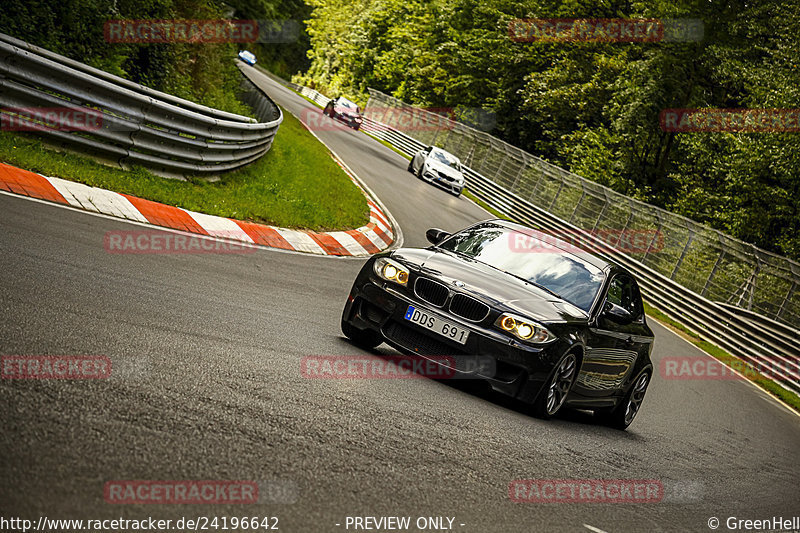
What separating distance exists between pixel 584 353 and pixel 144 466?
188 inches

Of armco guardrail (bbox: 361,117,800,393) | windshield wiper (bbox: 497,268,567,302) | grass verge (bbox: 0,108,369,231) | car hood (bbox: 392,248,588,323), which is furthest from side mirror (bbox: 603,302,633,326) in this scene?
armco guardrail (bbox: 361,117,800,393)

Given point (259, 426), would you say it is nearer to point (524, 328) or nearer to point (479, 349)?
point (479, 349)

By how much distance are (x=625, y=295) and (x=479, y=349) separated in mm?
2623

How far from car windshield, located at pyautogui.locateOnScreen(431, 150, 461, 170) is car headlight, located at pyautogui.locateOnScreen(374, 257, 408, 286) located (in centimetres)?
2717

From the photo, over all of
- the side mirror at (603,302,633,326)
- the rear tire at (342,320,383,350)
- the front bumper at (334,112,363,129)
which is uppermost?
the side mirror at (603,302,633,326)

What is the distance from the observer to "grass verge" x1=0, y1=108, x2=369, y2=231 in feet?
33.2

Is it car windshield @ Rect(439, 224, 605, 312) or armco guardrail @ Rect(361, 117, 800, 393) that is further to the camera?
armco guardrail @ Rect(361, 117, 800, 393)

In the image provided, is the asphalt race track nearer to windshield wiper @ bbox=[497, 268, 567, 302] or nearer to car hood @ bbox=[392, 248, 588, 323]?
car hood @ bbox=[392, 248, 588, 323]

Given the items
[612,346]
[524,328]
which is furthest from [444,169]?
[524,328]

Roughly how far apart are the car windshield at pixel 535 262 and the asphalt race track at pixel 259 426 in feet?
3.94

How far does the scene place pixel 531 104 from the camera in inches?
1770

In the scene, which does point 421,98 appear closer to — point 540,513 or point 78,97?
point 78,97

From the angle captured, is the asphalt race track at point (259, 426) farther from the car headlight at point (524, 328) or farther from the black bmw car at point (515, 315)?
the car headlight at point (524, 328)

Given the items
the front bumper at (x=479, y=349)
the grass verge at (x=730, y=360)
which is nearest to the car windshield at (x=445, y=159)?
the grass verge at (x=730, y=360)
